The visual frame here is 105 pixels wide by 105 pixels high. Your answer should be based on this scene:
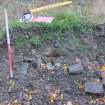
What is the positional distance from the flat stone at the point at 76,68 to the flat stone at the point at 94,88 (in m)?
0.23

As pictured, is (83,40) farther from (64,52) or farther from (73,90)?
(73,90)

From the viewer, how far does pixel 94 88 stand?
154 inches

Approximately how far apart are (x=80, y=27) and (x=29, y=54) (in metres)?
0.96

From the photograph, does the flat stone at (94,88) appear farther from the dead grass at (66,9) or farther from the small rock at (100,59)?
the dead grass at (66,9)

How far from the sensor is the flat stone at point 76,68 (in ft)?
13.7

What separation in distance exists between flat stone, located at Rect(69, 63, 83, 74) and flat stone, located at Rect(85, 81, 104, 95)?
0.23 metres

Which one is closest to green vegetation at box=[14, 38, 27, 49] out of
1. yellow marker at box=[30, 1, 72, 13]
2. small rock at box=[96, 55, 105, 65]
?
small rock at box=[96, 55, 105, 65]

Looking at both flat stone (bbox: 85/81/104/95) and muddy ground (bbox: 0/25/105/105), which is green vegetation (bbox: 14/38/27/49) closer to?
muddy ground (bbox: 0/25/105/105)

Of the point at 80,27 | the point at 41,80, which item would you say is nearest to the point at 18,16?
the point at 80,27

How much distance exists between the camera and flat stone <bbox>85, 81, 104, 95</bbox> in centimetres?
389

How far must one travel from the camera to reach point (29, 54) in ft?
14.9

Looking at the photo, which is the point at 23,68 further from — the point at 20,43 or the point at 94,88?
the point at 94,88

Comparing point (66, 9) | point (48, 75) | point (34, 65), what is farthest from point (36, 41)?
point (66, 9)

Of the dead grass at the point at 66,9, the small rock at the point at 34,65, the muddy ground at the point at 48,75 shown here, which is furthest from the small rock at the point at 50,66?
the dead grass at the point at 66,9
